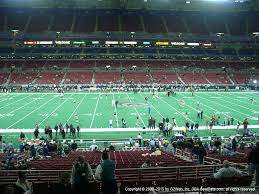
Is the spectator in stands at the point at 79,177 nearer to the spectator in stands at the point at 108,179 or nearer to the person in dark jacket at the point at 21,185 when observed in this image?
the spectator in stands at the point at 108,179

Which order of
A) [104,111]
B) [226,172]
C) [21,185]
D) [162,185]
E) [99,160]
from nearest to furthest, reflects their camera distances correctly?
[21,185]
[162,185]
[226,172]
[99,160]
[104,111]

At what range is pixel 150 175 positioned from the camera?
7820 millimetres

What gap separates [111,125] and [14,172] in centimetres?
1811

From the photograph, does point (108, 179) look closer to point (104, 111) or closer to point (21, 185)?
point (21, 185)

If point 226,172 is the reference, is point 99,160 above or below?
below

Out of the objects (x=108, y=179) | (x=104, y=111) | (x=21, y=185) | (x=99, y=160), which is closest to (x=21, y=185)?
(x=21, y=185)

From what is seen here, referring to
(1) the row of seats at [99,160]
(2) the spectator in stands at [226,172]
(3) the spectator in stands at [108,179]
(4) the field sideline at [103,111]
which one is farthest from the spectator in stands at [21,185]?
(4) the field sideline at [103,111]

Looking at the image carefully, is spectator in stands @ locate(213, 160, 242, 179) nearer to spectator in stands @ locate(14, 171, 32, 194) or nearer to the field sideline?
spectator in stands @ locate(14, 171, 32, 194)

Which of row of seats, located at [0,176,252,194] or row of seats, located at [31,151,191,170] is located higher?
row of seats, located at [0,176,252,194]

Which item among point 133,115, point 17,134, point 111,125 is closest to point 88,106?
point 133,115

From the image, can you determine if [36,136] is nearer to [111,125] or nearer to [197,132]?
[111,125]

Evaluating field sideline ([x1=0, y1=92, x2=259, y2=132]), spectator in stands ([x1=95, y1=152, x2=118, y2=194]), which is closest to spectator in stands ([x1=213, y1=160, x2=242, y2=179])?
spectator in stands ([x1=95, y1=152, x2=118, y2=194])

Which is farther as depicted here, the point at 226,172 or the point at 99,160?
the point at 99,160

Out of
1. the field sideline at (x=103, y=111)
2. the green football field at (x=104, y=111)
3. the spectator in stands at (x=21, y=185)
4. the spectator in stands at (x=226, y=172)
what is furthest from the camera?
the field sideline at (x=103, y=111)
